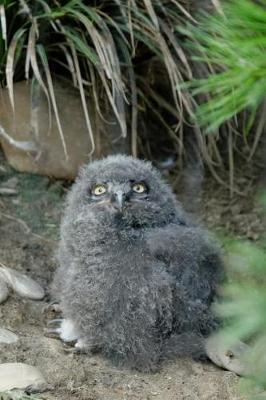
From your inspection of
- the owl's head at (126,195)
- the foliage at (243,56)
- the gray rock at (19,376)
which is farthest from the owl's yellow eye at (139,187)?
the foliage at (243,56)

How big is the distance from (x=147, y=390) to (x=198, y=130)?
2341mm

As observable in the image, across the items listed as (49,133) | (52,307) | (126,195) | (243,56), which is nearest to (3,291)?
(52,307)

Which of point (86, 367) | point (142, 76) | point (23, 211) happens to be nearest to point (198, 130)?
point (142, 76)

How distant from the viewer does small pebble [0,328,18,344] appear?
4.03 m

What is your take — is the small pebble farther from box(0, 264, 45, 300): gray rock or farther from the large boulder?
the large boulder

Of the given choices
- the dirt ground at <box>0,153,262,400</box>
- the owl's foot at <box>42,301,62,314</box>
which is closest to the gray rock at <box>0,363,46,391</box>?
the dirt ground at <box>0,153,262,400</box>

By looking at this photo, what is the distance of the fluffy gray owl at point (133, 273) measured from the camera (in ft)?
12.9

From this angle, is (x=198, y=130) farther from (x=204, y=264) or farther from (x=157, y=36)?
(x=204, y=264)

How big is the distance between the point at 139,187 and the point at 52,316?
3.32ft

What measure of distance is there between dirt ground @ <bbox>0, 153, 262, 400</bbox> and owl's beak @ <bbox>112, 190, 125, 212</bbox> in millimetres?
836

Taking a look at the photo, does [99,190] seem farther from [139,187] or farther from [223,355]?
[223,355]

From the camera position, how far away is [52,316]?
15.2 ft

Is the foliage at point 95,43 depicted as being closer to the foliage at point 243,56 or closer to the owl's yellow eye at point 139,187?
the owl's yellow eye at point 139,187

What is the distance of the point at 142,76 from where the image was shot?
5824mm
